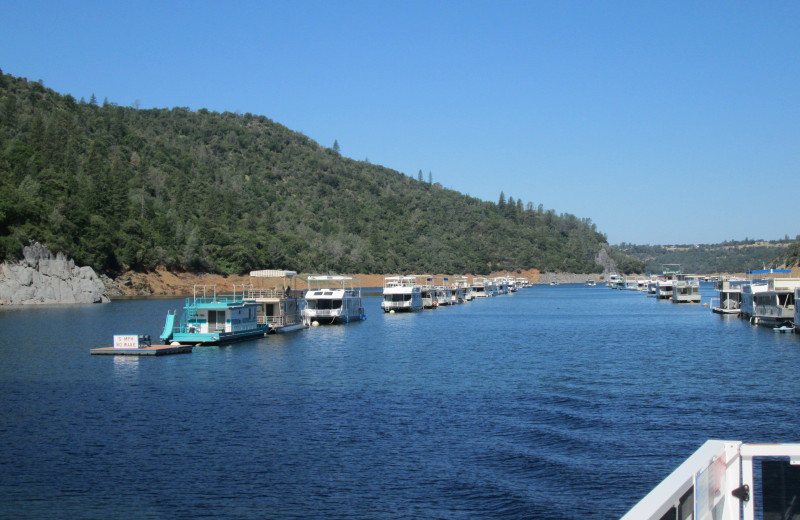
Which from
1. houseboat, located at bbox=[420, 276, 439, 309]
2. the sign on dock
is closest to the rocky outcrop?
houseboat, located at bbox=[420, 276, 439, 309]

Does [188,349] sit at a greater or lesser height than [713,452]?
lesser

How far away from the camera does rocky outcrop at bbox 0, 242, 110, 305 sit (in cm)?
→ 12438

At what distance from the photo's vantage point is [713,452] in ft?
26.1

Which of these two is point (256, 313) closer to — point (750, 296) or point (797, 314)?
point (797, 314)

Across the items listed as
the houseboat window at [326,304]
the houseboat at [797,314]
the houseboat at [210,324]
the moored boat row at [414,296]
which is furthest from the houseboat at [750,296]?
the houseboat at [210,324]

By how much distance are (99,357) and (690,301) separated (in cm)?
12289

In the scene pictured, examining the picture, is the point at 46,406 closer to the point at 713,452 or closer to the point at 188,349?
the point at 188,349

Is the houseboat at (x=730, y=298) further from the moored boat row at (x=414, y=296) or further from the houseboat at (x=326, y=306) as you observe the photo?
the houseboat at (x=326, y=306)

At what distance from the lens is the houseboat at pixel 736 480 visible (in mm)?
7566

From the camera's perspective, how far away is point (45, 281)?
13075 centimetres

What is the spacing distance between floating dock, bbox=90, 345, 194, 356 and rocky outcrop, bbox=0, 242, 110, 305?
250 feet

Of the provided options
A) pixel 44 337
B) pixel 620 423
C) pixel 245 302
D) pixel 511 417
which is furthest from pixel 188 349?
pixel 620 423

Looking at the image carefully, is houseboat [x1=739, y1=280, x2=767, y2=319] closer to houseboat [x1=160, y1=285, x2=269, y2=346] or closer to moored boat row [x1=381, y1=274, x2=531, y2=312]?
moored boat row [x1=381, y1=274, x2=531, y2=312]

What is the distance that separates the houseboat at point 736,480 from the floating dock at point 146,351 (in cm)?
5467
